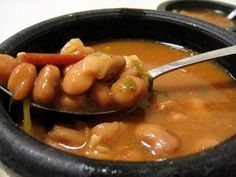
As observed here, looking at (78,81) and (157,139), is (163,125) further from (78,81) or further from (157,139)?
(78,81)

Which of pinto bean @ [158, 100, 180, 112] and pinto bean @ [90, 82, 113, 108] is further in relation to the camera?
pinto bean @ [158, 100, 180, 112]

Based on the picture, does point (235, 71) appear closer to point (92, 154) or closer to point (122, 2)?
point (92, 154)

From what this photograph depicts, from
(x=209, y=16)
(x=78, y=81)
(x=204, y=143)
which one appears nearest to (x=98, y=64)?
(x=78, y=81)

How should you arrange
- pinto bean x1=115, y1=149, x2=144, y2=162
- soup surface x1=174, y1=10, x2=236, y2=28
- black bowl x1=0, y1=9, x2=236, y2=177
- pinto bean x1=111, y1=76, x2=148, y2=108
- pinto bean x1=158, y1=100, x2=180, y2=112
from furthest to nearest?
soup surface x1=174, y1=10, x2=236, y2=28
pinto bean x1=158, y1=100, x2=180, y2=112
pinto bean x1=111, y1=76, x2=148, y2=108
pinto bean x1=115, y1=149, x2=144, y2=162
black bowl x1=0, y1=9, x2=236, y2=177

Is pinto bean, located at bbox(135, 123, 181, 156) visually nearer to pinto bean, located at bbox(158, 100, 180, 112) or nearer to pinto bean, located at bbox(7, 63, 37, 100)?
pinto bean, located at bbox(158, 100, 180, 112)

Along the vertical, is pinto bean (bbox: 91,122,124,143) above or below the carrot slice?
below

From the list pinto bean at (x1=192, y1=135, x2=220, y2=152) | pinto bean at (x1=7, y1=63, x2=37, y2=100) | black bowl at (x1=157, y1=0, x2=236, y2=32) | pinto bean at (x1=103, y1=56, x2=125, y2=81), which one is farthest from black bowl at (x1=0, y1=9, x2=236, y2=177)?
black bowl at (x1=157, y1=0, x2=236, y2=32)
